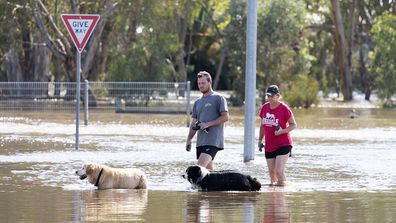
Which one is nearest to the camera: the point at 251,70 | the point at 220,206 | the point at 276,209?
the point at 276,209

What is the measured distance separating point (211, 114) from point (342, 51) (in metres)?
47.5

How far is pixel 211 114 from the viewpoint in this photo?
631 inches

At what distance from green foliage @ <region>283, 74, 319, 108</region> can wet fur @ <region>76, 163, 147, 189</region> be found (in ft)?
121

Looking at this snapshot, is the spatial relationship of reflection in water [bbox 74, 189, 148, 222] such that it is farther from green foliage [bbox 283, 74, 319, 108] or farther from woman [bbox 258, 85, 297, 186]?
green foliage [bbox 283, 74, 319, 108]

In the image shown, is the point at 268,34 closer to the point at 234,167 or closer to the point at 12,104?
the point at 12,104

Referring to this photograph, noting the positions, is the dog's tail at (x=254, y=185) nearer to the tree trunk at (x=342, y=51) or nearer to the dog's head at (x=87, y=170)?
the dog's head at (x=87, y=170)

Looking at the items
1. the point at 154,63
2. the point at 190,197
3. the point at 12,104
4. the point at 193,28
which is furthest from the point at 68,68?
the point at 190,197

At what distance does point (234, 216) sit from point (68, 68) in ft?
134

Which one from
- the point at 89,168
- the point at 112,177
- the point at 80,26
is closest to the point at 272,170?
the point at 112,177

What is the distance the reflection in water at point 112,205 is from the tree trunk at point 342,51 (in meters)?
45.7

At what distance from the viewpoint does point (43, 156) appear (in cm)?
2227

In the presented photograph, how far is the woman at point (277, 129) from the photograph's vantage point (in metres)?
16.2

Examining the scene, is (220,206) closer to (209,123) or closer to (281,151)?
(209,123)

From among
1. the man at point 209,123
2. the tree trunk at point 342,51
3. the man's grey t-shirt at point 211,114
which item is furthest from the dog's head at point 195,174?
the tree trunk at point 342,51
